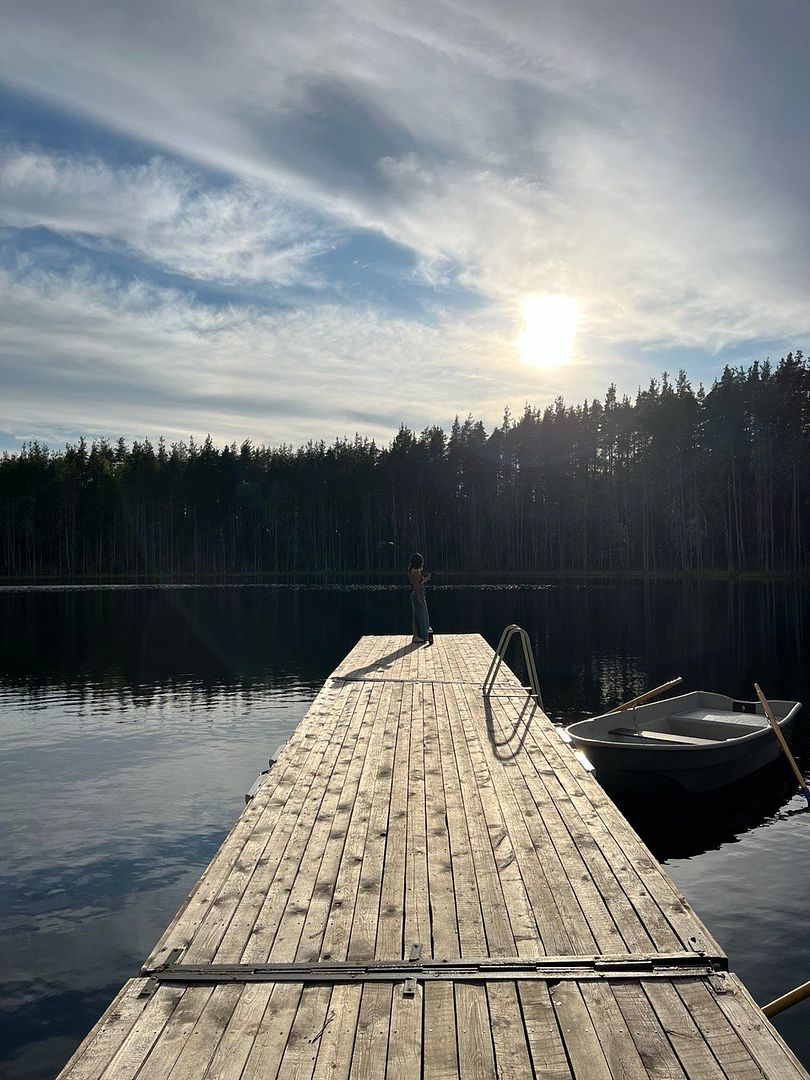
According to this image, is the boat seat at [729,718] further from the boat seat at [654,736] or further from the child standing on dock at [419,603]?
the child standing on dock at [419,603]

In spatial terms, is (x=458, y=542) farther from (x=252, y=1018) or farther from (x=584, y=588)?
(x=252, y=1018)

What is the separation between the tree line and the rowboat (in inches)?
2869

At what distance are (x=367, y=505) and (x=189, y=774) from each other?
89.5 metres

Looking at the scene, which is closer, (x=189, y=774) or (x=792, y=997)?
(x=792, y=997)

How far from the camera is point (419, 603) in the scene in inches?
857

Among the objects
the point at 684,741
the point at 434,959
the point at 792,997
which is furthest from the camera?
the point at 684,741

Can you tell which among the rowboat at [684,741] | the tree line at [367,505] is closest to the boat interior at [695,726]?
the rowboat at [684,741]

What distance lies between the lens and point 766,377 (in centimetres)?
8244

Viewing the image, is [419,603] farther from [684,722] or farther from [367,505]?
[367,505]

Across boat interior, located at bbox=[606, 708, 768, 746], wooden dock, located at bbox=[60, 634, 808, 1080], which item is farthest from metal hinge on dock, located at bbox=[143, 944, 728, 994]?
boat interior, located at bbox=[606, 708, 768, 746]

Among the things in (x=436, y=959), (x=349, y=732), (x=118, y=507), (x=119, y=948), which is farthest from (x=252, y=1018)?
(x=118, y=507)

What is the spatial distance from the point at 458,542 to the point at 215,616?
58.5m

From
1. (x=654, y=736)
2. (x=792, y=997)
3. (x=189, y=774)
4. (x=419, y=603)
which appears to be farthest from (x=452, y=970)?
(x=419, y=603)

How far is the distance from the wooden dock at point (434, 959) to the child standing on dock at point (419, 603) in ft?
38.3
